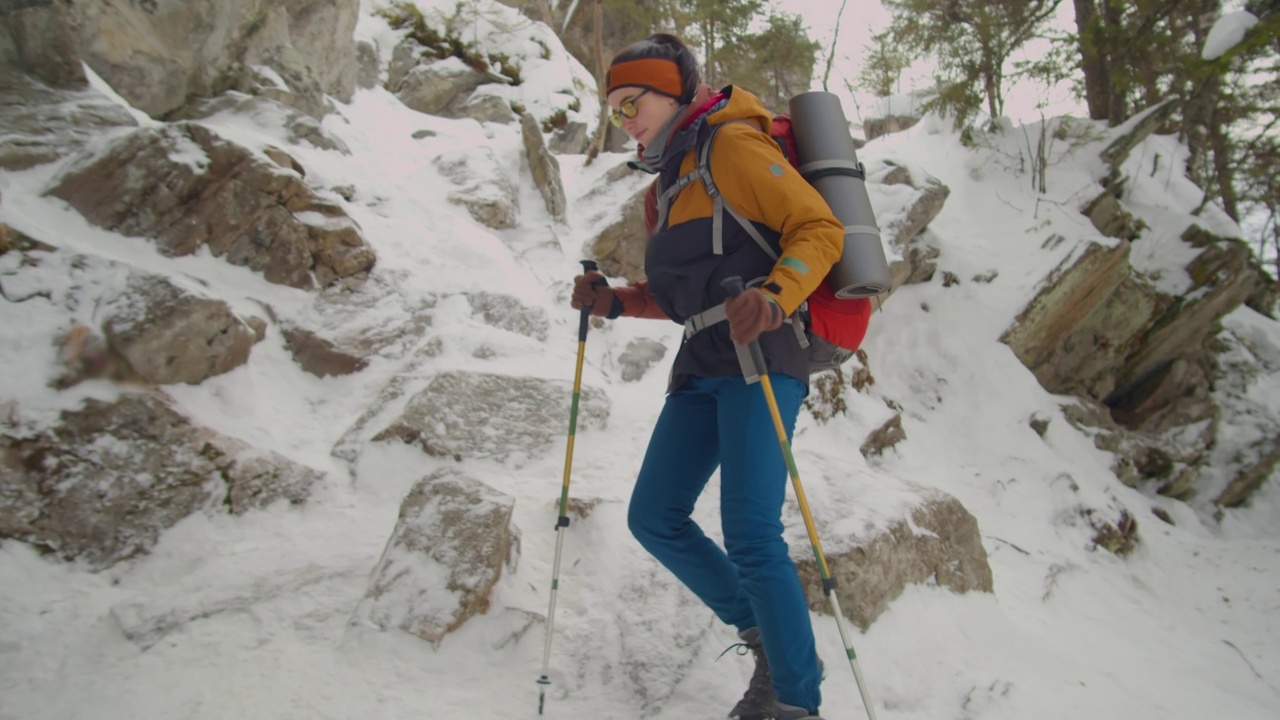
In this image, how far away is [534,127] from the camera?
10781mm

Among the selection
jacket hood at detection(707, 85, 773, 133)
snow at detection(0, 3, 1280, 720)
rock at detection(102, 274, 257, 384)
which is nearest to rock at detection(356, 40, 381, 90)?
snow at detection(0, 3, 1280, 720)

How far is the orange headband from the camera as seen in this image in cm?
280

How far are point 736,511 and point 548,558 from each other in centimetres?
186

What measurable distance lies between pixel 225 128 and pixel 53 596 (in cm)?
460

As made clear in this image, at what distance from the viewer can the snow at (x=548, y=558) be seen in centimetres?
289

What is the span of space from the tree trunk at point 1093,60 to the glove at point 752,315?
1323 centimetres

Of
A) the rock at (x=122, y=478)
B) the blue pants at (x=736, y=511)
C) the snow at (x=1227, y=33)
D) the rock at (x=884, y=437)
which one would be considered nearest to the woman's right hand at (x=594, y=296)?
the blue pants at (x=736, y=511)

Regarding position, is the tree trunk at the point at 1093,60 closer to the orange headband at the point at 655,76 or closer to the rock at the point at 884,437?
the rock at the point at 884,437

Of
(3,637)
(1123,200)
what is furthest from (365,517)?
(1123,200)

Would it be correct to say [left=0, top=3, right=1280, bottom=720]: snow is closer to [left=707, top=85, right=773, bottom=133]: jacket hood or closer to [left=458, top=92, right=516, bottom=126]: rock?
[left=707, top=85, right=773, bottom=133]: jacket hood

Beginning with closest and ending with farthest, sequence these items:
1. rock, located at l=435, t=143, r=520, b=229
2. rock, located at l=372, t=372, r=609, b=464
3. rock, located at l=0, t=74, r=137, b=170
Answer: rock, located at l=372, t=372, r=609, b=464 < rock, located at l=0, t=74, r=137, b=170 < rock, located at l=435, t=143, r=520, b=229

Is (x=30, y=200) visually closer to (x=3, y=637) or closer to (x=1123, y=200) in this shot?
(x=3, y=637)

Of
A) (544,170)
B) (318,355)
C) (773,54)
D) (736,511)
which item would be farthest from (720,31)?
(736,511)

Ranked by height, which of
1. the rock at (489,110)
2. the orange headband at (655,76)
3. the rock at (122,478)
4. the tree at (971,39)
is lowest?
the rock at (122,478)
